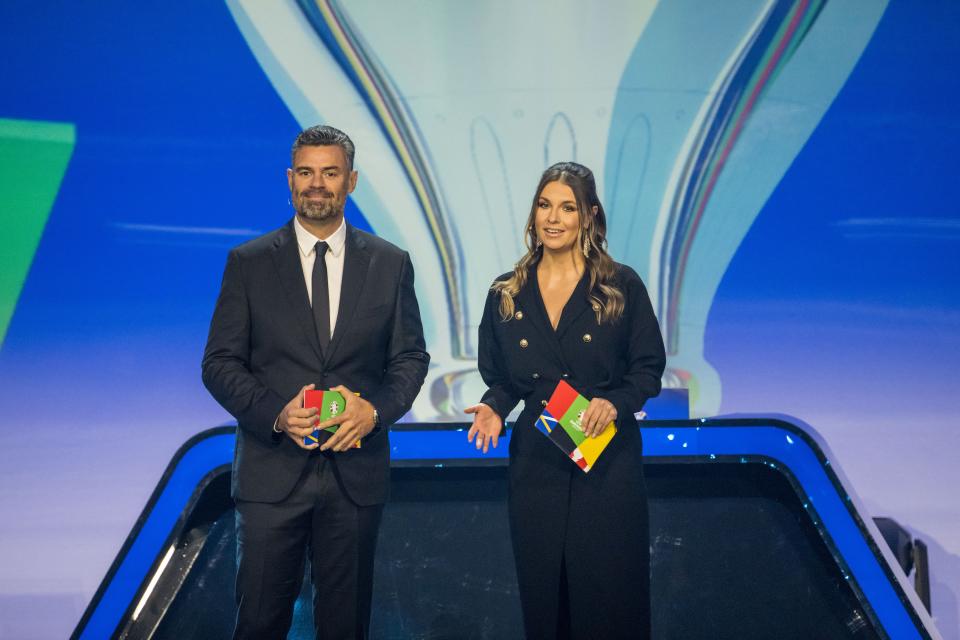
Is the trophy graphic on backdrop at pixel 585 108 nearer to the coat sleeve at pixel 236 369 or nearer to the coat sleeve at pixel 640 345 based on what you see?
the coat sleeve at pixel 640 345

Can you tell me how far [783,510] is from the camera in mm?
2795

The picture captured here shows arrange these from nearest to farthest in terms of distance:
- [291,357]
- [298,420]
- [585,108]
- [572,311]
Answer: [298,420]
[291,357]
[572,311]
[585,108]

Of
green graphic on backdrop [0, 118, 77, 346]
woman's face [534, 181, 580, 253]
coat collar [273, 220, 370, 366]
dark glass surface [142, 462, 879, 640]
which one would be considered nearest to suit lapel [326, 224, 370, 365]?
coat collar [273, 220, 370, 366]

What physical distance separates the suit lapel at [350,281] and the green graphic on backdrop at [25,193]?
179cm

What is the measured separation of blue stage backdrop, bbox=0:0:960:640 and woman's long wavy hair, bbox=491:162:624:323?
1.15 metres

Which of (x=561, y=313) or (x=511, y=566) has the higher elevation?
(x=561, y=313)

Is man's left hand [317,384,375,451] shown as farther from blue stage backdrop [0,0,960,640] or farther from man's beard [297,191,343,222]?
blue stage backdrop [0,0,960,640]

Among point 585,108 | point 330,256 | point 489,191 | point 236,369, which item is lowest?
point 236,369

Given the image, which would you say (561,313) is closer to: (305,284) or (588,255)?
(588,255)

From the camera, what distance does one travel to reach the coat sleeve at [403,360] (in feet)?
7.05

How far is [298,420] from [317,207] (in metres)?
0.51

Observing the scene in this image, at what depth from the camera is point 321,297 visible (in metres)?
2.19

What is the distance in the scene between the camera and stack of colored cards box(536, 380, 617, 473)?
2.11m

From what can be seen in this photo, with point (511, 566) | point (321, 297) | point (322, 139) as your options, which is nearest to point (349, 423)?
point (321, 297)
